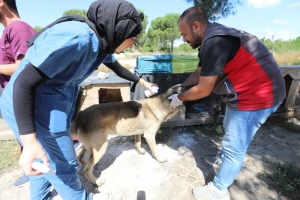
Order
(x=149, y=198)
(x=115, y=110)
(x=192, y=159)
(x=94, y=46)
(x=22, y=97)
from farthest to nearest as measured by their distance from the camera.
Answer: (x=192, y=159)
(x=115, y=110)
(x=149, y=198)
(x=94, y=46)
(x=22, y=97)

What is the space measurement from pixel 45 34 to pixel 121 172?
260cm

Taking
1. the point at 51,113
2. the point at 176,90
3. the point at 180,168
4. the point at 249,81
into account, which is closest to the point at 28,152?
the point at 51,113

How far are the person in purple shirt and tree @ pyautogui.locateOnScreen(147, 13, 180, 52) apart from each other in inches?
1384

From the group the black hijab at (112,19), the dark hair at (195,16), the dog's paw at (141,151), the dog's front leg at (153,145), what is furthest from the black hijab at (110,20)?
the dog's paw at (141,151)

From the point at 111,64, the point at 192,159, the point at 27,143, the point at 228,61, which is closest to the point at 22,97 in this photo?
the point at 27,143

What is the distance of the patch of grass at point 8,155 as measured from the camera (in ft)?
9.99

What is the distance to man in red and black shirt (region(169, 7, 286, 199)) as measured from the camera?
67.6 inches

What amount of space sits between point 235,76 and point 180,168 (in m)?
1.98

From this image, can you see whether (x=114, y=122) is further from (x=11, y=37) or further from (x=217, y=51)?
(x=217, y=51)

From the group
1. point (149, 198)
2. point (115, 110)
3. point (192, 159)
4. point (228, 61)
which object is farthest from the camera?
point (192, 159)

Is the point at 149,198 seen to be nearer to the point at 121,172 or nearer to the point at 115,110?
the point at 121,172

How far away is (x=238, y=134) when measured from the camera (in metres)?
2.00

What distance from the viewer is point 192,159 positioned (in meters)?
3.27

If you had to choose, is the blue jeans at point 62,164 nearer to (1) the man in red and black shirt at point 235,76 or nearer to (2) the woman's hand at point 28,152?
(2) the woman's hand at point 28,152
